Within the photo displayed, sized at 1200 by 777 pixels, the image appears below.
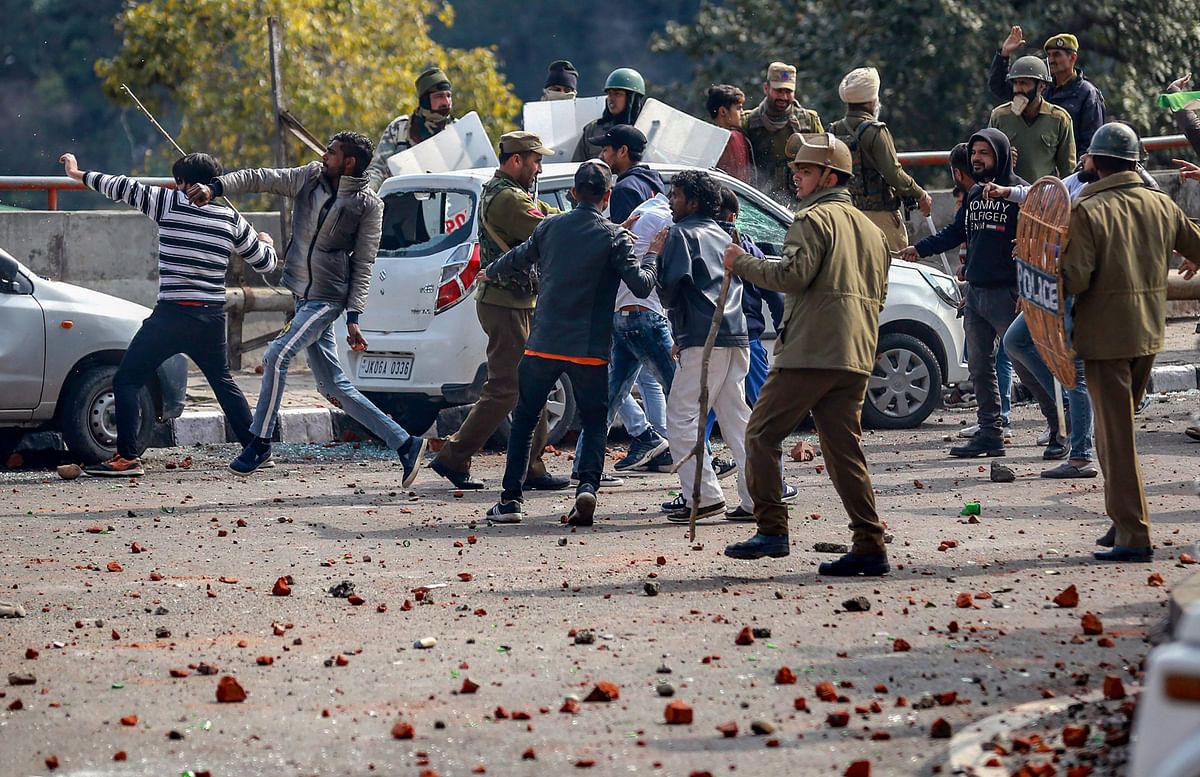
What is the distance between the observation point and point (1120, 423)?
7867 millimetres

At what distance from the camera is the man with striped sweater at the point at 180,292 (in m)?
11.3

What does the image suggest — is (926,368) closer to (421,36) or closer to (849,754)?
(849,754)

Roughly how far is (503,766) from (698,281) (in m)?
4.39

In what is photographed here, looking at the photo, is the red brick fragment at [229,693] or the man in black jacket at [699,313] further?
the man in black jacket at [699,313]

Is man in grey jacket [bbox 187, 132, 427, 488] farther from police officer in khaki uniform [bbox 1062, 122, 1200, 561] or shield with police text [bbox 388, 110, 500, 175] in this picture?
police officer in khaki uniform [bbox 1062, 122, 1200, 561]

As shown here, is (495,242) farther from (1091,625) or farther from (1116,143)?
(1091,625)

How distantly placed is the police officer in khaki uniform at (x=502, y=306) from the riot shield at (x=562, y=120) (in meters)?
2.50

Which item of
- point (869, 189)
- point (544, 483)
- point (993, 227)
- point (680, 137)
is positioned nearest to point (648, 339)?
point (544, 483)

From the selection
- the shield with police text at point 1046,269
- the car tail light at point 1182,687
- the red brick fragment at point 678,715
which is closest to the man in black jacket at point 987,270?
the shield with police text at point 1046,269

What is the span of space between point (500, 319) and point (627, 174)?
1090 millimetres

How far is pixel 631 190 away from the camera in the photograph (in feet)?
34.3

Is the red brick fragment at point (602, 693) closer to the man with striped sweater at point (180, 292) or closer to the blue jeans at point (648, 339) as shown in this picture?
the blue jeans at point (648, 339)

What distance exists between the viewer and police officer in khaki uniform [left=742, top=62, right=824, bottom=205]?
13.6 metres

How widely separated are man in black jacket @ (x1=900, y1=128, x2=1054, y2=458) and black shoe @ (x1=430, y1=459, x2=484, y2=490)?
10.0 feet
